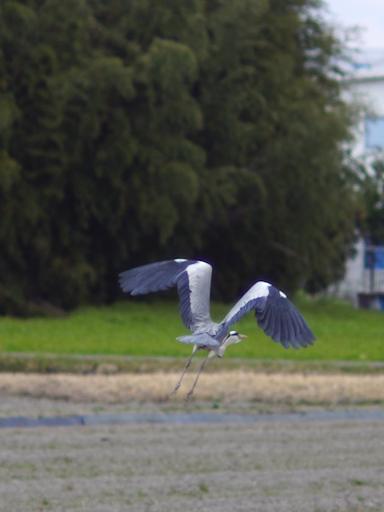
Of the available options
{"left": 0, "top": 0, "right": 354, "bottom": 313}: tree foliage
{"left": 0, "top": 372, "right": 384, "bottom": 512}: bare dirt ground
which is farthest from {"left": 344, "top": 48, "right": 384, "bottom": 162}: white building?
{"left": 0, "top": 372, "right": 384, "bottom": 512}: bare dirt ground

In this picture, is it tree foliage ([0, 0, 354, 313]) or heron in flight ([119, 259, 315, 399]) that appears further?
tree foliage ([0, 0, 354, 313])

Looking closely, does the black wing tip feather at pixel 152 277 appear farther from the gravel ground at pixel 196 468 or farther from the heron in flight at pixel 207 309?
the gravel ground at pixel 196 468

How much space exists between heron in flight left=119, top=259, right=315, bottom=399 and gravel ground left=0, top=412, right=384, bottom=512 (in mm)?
4111

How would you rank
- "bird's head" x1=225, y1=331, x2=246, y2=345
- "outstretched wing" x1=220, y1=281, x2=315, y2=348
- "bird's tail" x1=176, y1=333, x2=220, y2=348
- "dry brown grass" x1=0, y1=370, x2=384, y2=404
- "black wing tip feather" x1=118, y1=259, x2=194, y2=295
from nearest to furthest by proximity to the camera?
"bird's tail" x1=176, y1=333, x2=220, y2=348
"bird's head" x1=225, y1=331, x2=246, y2=345
"outstretched wing" x1=220, y1=281, x2=315, y2=348
"black wing tip feather" x1=118, y1=259, x2=194, y2=295
"dry brown grass" x1=0, y1=370, x2=384, y2=404

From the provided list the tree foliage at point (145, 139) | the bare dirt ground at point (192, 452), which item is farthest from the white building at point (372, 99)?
the bare dirt ground at point (192, 452)

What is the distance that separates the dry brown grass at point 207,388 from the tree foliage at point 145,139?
36.4 feet

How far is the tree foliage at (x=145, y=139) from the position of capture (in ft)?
98.9

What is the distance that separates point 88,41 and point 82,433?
18.6 m

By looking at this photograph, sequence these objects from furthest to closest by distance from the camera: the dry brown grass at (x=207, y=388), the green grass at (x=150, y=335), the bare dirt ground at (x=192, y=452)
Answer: the green grass at (x=150, y=335), the dry brown grass at (x=207, y=388), the bare dirt ground at (x=192, y=452)

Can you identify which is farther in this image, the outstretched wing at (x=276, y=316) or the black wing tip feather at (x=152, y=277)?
the black wing tip feather at (x=152, y=277)

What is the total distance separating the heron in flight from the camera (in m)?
4.55

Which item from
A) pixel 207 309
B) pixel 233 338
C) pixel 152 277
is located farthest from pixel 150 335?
pixel 233 338

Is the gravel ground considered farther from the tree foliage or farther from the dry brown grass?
the tree foliage

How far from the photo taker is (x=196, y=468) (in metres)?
11.4
